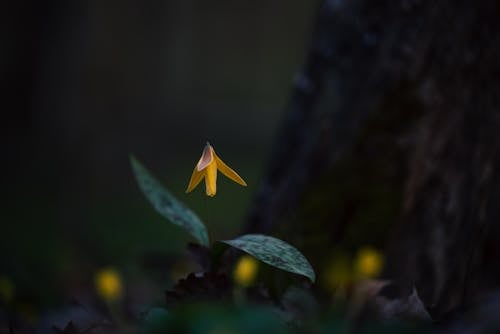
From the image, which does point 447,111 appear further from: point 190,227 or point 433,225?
point 190,227

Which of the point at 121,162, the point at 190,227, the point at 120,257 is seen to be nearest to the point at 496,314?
the point at 190,227

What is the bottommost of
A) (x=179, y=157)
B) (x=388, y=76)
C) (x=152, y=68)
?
(x=179, y=157)

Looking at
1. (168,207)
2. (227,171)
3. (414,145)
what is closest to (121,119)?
(414,145)

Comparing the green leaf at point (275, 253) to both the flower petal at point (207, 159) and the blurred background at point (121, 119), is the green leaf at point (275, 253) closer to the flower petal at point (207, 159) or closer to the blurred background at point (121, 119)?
the flower petal at point (207, 159)

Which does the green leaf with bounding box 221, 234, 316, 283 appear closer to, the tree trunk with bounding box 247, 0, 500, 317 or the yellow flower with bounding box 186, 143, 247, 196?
the yellow flower with bounding box 186, 143, 247, 196

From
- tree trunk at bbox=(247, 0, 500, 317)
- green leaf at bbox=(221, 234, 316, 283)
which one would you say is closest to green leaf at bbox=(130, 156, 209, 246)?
green leaf at bbox=(221, 234, 316, 283)

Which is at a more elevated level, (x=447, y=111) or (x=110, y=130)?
(x=447, y=111)

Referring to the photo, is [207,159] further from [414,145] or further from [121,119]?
[121,119]
